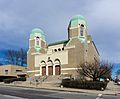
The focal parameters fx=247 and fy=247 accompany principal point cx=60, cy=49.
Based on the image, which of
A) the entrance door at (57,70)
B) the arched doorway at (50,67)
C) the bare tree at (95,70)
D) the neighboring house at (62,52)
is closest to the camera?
the bare tree at (95,70)

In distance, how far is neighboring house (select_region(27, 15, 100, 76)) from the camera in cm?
6605

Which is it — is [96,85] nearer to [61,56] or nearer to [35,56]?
[61,56]

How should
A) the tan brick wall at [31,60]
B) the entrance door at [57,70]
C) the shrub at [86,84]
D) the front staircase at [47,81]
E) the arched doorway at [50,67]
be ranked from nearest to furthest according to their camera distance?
the shrub at [86,84] → the front staircase at [47,81] → the entrance door at [57,70] → the arched doorway at [50,67] → the tan brick wall at [31,60]

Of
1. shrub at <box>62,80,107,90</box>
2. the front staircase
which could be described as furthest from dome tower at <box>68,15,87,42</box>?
shrub at <box>62,80,107,90</box>

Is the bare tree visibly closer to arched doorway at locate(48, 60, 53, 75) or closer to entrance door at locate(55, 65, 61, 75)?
entrance door at locate(55, 65, 61, 75)

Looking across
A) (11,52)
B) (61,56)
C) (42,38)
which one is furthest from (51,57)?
(11,52)

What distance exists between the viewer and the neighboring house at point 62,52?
6605 centimetres

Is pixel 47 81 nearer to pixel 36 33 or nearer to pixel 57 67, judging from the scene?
pixel 57 67

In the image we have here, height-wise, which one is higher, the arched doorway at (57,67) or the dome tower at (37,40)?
the dome tower at (37,40)

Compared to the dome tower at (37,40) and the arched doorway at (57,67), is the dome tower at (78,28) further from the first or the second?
the dome tower at (37,40)

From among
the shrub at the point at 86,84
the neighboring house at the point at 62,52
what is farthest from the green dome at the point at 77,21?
the shrub at the point at 86,84

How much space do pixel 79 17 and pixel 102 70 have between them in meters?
23.2

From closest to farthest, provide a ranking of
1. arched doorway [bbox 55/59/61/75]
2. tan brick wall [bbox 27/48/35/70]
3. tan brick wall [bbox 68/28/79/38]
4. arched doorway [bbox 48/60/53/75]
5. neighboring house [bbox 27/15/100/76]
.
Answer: neighboring house [bbox 27/15/100/76] → tan brick wall [bbox 68/28/79/38] → arched doorway [bbox 55/59/61/75] → arched doorway [bbox 48/60/53/75] → tan brick wall [bbox 27/48/35/70]

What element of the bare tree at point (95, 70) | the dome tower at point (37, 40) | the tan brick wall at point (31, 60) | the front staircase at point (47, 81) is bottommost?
the front staircase at point (47, 81)
